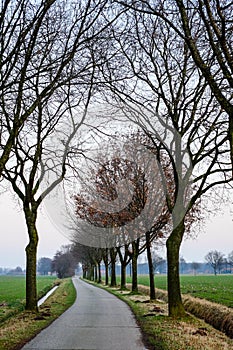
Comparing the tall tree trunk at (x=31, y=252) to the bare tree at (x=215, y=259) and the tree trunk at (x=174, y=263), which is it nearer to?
the tree trunk at (x=174, y=263)

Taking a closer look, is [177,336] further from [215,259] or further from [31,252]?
[215,259]

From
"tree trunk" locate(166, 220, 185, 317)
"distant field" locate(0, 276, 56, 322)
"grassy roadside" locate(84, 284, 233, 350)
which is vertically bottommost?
"grassy roadside" locate(84, 284, 233, 350)

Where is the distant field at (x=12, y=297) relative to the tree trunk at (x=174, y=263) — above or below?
below

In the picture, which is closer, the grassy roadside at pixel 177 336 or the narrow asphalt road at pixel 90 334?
the grassy roadside at pixel 177 336

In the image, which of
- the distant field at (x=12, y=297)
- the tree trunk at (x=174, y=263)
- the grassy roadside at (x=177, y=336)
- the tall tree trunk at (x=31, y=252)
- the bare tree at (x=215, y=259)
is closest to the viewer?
the grassy roadside at (x=177, y=336)

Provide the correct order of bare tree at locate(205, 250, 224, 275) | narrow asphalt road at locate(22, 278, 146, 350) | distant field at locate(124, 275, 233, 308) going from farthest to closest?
bare tree at locate(205, 250, 224, 275)
distant field at locate(124, 275, 233, 308)
narrow asphalt road at locate(22, 278, 146, 350)

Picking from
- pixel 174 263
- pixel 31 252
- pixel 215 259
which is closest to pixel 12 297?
pixel 31 252

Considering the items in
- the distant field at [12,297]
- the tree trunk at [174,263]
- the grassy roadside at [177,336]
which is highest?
the tree trunk at [174,263]

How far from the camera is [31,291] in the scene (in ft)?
75.5

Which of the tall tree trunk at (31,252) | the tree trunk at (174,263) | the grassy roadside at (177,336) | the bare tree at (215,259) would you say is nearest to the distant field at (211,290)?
the tree trunk at (174,263)

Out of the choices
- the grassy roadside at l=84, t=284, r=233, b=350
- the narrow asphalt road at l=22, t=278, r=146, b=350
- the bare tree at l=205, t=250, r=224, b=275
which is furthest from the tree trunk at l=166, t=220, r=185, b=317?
the bare tree at l=205, t=250, r=224, b=275

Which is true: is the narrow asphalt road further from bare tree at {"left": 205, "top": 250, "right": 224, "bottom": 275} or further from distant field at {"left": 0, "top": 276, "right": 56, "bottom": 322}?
bare tree at {"left": 205, "top": 250, "right": 224, "bottom": 275}

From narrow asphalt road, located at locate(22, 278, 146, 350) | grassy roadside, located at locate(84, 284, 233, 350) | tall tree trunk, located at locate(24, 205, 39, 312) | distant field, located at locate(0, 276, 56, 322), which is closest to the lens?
grassy roadside, located at locate(84, 284, 233, 350)

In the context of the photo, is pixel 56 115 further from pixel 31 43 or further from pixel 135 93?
pixel 31 43
